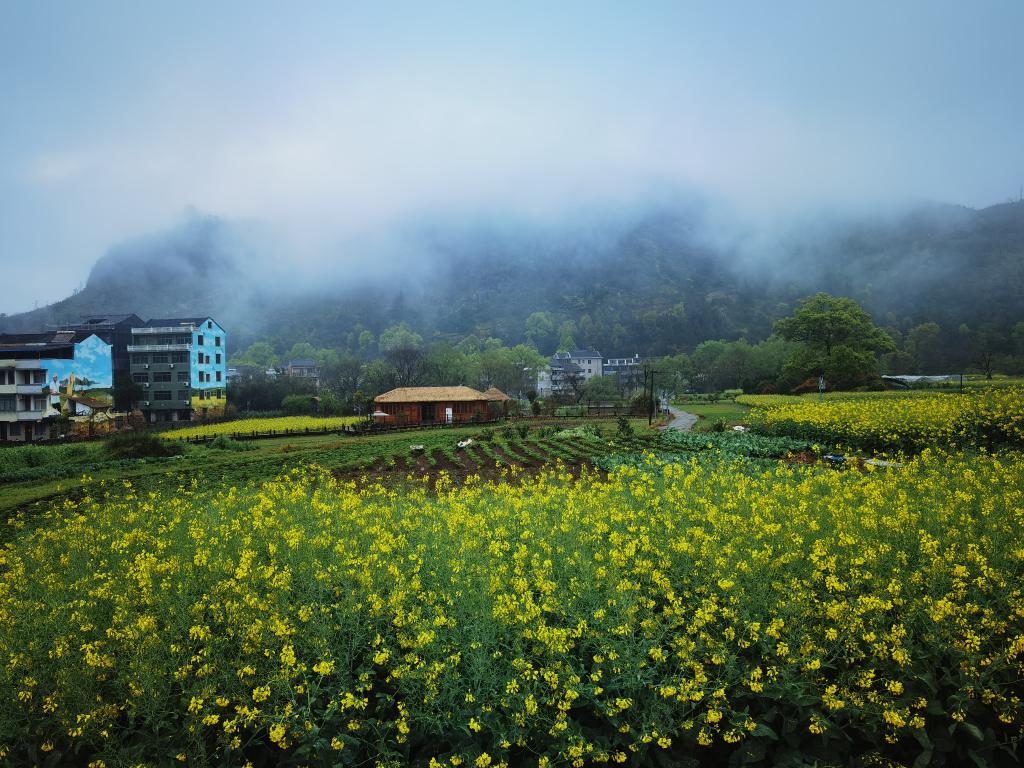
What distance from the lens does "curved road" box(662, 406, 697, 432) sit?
29147 millimetres

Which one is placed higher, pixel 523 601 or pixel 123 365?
pixel 123 365

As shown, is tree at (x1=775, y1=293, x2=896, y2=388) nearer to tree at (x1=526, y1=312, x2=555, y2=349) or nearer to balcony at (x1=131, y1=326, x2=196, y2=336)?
balcony at (x1=131, y1=326, x2=196, y2=336)

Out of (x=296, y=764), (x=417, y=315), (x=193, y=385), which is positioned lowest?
(x=296, y=764)

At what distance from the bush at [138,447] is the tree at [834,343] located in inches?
1544

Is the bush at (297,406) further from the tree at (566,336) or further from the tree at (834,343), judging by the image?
the tree at (566,336)

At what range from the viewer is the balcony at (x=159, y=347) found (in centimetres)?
2759

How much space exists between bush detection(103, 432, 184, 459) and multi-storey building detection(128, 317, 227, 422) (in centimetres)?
880

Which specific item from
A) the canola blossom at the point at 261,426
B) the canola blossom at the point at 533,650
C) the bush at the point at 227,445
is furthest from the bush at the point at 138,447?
the canola blossom at the point at 533,650

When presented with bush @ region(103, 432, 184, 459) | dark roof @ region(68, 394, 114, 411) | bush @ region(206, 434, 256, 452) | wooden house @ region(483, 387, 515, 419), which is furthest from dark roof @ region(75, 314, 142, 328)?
wooden house @ region(483, 387, 515, 419)

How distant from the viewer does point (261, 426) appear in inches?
1148

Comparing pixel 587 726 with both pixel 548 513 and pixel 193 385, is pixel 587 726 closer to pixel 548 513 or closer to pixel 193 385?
pixel 548 513

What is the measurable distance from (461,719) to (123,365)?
3029 centimetres

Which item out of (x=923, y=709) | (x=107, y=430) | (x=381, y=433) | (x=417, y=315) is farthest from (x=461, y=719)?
(x=417, y=315)

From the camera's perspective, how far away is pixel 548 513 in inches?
249
